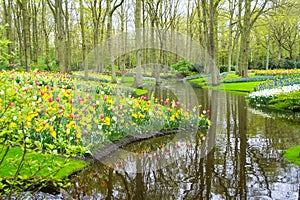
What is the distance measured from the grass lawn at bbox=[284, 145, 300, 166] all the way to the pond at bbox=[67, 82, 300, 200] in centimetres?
12

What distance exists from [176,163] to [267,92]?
30.1 feet

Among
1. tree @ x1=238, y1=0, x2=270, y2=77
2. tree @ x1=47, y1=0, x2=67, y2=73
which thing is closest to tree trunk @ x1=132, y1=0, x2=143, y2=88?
tree @ x1=47, y1=0, x2=67, y2=73

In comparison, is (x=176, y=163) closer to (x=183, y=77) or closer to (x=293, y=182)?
(x=293, y=182)

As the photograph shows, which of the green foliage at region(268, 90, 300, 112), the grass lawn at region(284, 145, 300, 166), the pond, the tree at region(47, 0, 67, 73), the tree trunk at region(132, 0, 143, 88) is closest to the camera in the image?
the pond

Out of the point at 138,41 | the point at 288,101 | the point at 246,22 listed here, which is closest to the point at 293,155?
the point at 288,101

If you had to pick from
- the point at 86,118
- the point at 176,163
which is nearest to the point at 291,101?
the point at 176,163

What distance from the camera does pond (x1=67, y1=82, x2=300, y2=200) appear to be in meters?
4.01

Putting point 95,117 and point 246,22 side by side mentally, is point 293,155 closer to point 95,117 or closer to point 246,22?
point 95,117

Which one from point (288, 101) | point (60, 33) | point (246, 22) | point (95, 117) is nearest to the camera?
point (95, 117)

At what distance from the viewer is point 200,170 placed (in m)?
4.82

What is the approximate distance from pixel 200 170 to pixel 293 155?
1.94 meters

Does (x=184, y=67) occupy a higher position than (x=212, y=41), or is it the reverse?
(x=212, y=41)

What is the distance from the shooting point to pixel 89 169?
5.05 meters

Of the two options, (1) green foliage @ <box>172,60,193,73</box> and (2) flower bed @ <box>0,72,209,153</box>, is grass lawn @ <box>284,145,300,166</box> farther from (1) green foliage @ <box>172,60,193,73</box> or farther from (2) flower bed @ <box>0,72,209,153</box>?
(1) green foliage @ <box>172,60,193,73</box>
